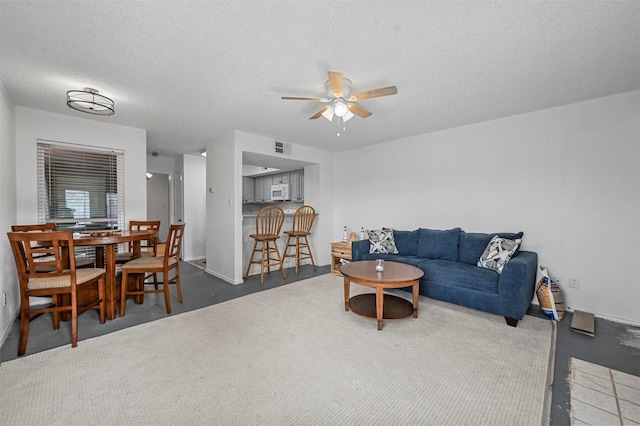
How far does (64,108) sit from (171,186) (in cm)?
331

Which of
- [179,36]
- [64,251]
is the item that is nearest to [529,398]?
[179,36]

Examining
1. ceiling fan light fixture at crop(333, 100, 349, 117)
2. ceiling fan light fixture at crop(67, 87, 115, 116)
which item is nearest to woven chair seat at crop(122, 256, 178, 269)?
ceiling fan light fixture at crop(67, 87, 115, 116)

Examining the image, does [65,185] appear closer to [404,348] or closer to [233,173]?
[233,173]

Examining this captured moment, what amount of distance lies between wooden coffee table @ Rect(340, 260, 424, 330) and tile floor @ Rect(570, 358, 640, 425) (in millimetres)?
1223

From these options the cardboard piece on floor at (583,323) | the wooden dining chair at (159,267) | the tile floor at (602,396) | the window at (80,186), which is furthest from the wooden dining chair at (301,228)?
the tile floor at (602,396)

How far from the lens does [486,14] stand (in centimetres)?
162

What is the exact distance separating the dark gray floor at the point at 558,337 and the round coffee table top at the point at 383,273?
1.23m

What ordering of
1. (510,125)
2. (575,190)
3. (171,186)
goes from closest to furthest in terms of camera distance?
(575,190), (510,125), (171,186)

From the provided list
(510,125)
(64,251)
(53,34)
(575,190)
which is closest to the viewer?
(53,34)

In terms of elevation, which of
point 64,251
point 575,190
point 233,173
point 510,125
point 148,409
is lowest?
point 148,409

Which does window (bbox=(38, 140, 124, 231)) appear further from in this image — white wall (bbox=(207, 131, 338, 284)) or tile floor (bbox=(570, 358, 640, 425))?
tile floor (bbox=(570, 358, 640, 425))

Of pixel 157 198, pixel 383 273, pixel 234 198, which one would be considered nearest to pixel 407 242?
pixel 383 273

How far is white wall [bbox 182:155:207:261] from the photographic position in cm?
579

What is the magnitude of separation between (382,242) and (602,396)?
2.68 metres
